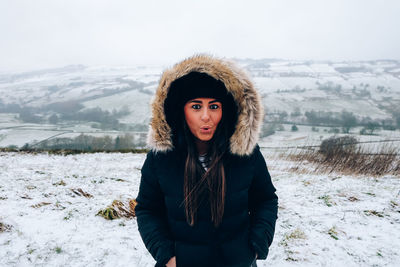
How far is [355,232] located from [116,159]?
12554 mm

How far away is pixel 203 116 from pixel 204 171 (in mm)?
372

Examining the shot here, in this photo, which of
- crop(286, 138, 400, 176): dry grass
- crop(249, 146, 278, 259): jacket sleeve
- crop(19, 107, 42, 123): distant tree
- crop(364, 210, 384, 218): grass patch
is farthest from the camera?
crop(19, 107, 42, 123): distant tree

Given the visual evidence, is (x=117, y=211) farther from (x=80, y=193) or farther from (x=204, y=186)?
(x=204, y=186)

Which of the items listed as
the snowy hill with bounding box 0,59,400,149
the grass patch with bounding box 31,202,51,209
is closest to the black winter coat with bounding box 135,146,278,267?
the grass patch with bounding box 31,202,51,209

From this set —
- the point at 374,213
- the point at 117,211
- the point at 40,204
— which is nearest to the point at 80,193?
the point at 40,204

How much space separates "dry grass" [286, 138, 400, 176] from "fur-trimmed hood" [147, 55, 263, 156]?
8076 millimetres

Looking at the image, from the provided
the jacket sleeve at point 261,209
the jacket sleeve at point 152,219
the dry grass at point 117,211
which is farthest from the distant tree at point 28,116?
the jacket sleeve at point 261,209

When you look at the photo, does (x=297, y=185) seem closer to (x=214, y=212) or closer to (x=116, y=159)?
(x=214, y=212)

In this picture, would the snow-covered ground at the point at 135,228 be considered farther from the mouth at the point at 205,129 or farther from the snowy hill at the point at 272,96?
the snowy hill at the point at 272,96

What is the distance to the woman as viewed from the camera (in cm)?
142

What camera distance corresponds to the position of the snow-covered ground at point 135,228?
3141 millimetres

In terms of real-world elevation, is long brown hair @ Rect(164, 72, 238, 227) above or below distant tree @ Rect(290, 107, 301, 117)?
above

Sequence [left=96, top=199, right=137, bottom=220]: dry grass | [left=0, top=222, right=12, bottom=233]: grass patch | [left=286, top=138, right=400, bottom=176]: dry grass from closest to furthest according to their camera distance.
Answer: [left=0, top=222, right=12, bottom=233]: grass patch, [left=96, top=199, right=137, bottom=220]: dry grass, [left=286, top=138, right=400, bottom=176]: dry grass

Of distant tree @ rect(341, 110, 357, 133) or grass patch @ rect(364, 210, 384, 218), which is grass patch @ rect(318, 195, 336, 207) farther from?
distant tree @ rect(341, 110, 357, 133)
